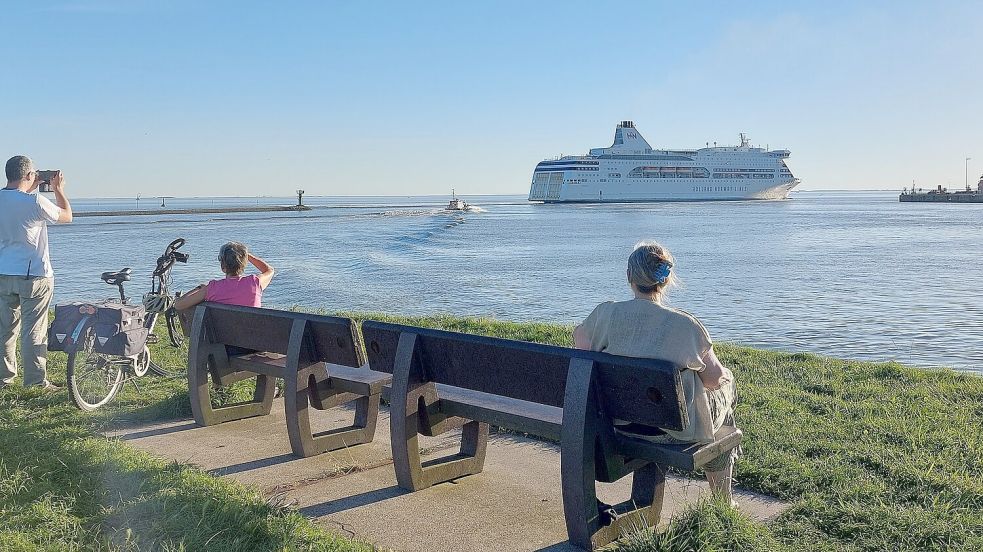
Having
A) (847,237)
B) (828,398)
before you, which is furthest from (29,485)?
(847,237)

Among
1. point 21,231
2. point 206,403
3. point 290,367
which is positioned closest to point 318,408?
point 290,367

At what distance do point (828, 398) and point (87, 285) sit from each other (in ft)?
60.9

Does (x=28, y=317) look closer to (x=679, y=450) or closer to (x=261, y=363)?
(x=261, y=363)

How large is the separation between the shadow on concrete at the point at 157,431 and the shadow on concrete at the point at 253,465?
2.83ft

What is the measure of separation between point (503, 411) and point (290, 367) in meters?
1.29

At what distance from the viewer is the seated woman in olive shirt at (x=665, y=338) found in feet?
10.3

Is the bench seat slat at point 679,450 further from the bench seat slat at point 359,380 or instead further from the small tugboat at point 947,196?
the small tugboat at point 947,196

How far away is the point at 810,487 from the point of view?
388cm

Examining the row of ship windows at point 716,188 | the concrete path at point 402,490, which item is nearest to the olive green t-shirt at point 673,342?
the concrete path at point 402,490

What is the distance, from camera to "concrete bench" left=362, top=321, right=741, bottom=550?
308cm

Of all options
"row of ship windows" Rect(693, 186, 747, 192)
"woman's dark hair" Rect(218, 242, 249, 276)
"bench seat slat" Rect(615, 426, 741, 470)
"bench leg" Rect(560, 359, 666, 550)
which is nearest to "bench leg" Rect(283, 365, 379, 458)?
"woman's dark hair" Rect(218, 242, 249, 276)

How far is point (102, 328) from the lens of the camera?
209 inches

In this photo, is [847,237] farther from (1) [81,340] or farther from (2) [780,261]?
(1) [81,340]

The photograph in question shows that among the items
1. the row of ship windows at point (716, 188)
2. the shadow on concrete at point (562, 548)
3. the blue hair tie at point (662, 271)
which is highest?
the row of ship windows at point (716, 188)
